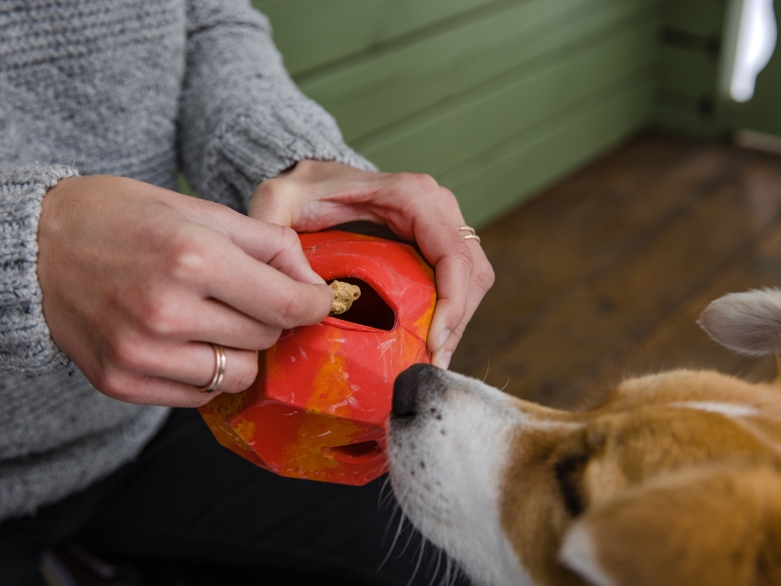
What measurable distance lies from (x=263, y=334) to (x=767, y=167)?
317 cm

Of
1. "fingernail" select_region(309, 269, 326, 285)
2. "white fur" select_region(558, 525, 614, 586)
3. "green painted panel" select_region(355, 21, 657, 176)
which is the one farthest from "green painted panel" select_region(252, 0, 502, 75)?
"white fur" select_region(558, 525, 614, 586)

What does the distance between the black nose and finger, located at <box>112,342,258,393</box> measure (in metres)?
0.17

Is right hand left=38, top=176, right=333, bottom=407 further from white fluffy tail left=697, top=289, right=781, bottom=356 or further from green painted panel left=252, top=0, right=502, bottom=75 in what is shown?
green painted panel left=252, top=0, right=502, bottom=75

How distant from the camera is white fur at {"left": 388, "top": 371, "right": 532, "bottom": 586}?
79 cm

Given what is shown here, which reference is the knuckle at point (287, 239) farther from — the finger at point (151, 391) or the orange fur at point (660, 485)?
the orange fur at point (660, 485)

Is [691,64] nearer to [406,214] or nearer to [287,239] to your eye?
[406,214]

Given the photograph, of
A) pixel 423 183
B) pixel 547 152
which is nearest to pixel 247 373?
pixel 423 183

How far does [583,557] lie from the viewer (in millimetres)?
560

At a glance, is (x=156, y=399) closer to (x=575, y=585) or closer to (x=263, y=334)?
(x=263, y=334)

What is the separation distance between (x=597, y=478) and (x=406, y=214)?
15.1 inches

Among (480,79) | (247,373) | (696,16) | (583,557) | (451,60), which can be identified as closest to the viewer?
(583,557)

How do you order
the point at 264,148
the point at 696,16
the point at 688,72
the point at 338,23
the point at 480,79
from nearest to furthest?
the point at 264,148
the point at 338,23
the point at 480,79
the point at 696,16
the point at 688,72

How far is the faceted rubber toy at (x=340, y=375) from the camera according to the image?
715mm

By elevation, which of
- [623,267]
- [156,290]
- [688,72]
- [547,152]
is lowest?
[623,267]
